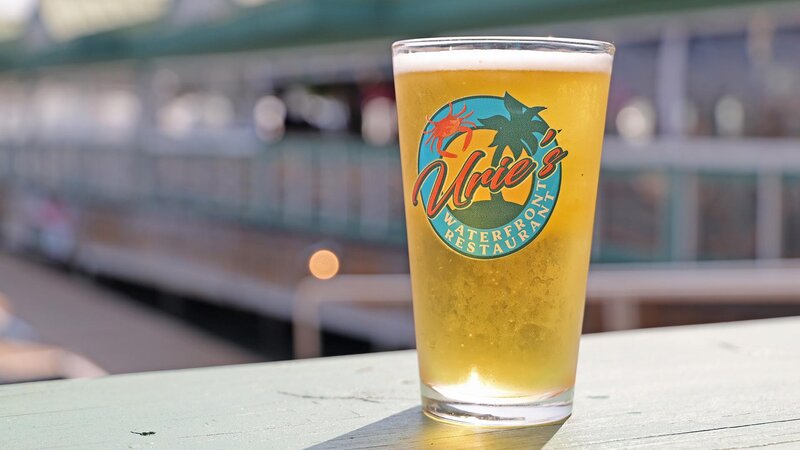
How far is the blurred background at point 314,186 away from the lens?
25.1 ft

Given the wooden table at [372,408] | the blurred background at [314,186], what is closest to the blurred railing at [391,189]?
the blurred background at [314,186]

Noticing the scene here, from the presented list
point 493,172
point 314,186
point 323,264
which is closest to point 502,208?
point 493,172

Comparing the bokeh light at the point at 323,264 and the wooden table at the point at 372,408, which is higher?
the wooden table at the point at 372,408

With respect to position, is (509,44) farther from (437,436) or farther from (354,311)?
(354,311)

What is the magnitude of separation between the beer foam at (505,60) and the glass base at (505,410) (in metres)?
0.27

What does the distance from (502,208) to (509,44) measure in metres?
0.13

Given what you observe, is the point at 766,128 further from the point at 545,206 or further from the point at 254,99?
the point at 254,99

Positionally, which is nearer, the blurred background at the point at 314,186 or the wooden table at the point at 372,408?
the wooden table at the point at 372,408

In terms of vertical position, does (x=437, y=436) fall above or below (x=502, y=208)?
below

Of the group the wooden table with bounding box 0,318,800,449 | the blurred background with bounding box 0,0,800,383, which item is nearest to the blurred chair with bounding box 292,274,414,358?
the blurred background with bounding box 0,0,800,383

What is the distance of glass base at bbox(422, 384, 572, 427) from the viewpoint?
93 centimetres

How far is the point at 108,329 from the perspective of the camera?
1043 centimetres

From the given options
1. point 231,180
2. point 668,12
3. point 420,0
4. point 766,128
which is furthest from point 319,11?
point 766,128

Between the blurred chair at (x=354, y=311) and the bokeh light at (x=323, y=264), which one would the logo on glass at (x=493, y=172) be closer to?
the blurred chair at (x=354, y=311)
